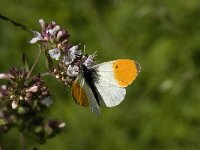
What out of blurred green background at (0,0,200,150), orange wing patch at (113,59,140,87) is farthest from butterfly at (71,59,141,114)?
blurred green background at (0,0,200,150)

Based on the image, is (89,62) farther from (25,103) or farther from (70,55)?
(25,103)

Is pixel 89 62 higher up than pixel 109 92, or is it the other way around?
pixel 89 62

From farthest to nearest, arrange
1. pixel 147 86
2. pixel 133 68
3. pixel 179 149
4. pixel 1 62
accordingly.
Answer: pixel 1 62
pixel 147 86
pixel 179 149
pixel 133 68

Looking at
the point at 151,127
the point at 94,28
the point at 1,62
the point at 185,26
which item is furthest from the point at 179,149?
the point at 1,62

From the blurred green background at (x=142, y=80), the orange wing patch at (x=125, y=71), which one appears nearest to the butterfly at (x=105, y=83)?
the orange wing patch at (x=125, y=71)

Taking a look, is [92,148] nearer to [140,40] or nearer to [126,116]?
[126,116]

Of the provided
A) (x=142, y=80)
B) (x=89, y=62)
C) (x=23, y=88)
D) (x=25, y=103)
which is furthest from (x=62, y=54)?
(x=142, y=80)

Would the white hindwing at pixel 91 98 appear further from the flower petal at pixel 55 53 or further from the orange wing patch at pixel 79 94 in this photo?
the flower petal at pixel 55 53
